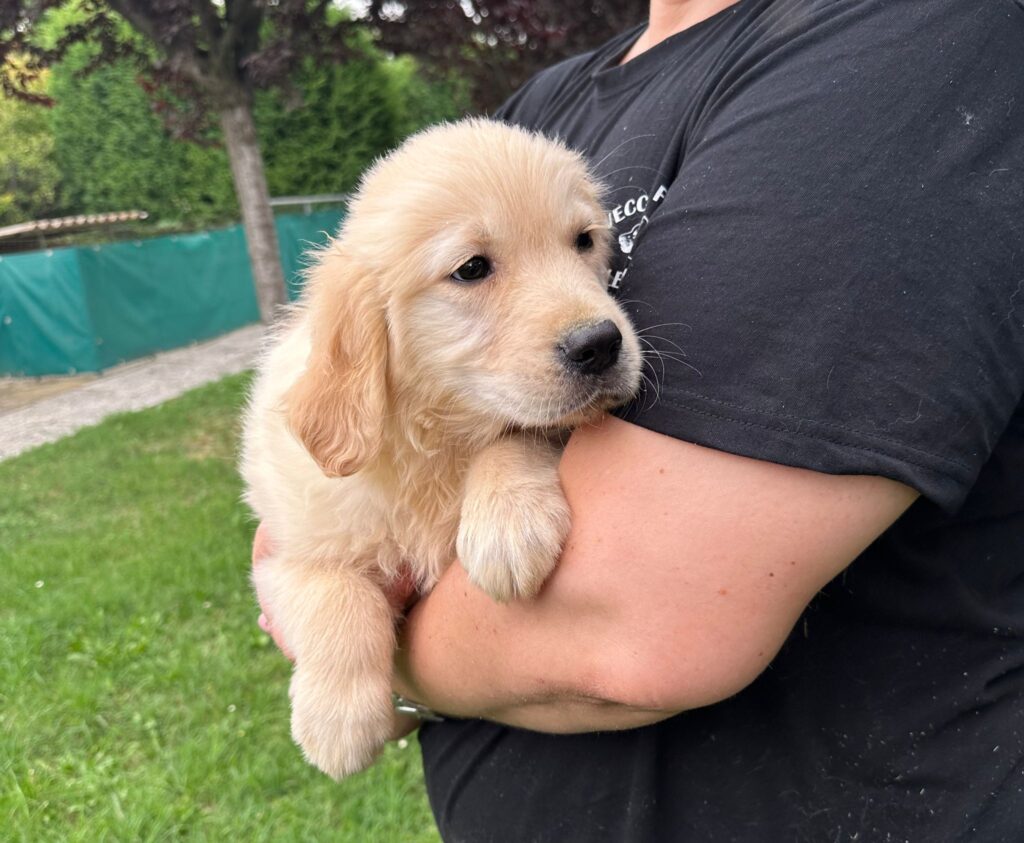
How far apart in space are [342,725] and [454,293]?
902 millimetres

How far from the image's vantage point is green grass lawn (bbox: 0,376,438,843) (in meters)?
3.36

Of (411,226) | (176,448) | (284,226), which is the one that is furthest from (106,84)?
(411,226)

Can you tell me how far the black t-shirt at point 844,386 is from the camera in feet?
3.31

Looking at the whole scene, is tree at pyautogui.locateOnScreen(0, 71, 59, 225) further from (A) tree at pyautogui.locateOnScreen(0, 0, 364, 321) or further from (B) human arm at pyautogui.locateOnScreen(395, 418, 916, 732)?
(B) human arm at pyautogui.locateOnScreen(395, 418, 916, 732)

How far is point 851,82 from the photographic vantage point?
3.58 ft

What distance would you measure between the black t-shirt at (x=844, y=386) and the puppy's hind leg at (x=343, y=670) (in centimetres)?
19

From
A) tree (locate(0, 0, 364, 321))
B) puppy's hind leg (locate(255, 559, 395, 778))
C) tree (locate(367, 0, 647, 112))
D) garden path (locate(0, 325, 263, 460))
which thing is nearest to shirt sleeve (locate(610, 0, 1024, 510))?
puppy's hind leg (locate(255, 559, 395, 778))

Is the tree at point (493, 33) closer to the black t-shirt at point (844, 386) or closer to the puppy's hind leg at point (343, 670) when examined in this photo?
the black t-shirt at point (844, 386)

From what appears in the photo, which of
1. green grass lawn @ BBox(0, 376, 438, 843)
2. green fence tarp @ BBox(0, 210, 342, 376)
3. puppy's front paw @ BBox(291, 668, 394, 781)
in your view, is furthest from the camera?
green fence tarp @ BBox(0, 210, 342, 376)

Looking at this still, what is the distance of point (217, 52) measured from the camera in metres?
7.05

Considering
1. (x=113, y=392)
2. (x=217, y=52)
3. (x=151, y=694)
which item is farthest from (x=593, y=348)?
(x=113, y=392)

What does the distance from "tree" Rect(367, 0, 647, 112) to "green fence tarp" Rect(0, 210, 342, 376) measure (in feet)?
13.8

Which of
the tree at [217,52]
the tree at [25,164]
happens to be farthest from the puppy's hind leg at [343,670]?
the tree at [25,164]

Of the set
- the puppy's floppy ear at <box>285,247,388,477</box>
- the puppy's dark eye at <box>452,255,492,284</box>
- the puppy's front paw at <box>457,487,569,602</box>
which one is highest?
the puppy's dark eye at <box>452,255,492,284</box>
